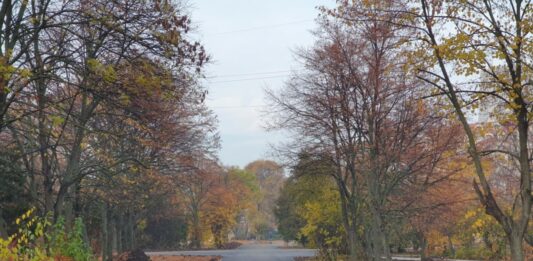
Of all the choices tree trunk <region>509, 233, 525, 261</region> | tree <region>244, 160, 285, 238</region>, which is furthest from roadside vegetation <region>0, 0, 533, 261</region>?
tree <region>244, 160, 285, 238</region>

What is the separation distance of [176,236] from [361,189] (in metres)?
41.1

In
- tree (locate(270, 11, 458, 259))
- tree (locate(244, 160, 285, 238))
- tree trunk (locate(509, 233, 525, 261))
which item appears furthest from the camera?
tree (locate(244, 160, 285, 238))

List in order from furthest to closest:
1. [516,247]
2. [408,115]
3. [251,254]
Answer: [251,254] < [408,115] < [516,247]

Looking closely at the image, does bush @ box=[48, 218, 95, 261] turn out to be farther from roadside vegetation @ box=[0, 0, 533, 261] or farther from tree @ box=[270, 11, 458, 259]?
tree @ box=[270, 11, 458, 259]

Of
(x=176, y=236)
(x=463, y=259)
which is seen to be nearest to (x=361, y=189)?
(x=463, y=259)

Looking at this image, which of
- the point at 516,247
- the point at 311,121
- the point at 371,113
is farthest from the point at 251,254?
the point at 516,247

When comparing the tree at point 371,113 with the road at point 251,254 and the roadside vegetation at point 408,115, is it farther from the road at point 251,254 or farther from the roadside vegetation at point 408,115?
the road at point 251,254

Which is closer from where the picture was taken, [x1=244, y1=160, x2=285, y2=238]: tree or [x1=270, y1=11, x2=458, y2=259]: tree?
[x1=270, y1=11, x2=458, y2=259]: tree

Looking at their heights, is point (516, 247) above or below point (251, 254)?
above

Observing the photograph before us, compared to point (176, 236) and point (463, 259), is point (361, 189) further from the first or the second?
point (176, 236)

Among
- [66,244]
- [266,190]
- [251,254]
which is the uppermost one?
[266,190]

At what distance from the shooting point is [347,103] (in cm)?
1822

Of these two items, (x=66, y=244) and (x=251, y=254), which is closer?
(x=66, y=244)

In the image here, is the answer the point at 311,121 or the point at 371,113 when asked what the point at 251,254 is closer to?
the point at 311,121
